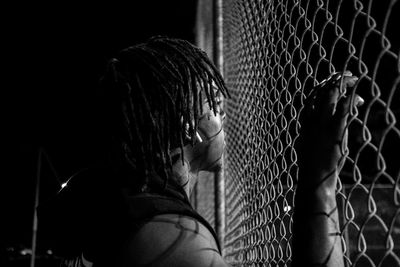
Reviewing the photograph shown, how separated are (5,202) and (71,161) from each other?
10.8 feet

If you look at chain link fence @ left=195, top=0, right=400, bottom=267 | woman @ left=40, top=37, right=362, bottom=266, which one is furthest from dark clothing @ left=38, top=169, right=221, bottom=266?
chain link fence @ left=195, top=0, right=400, bottom=267

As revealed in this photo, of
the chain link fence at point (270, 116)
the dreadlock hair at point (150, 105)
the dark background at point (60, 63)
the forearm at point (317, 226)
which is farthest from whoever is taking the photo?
the dark background at point (60, 63)

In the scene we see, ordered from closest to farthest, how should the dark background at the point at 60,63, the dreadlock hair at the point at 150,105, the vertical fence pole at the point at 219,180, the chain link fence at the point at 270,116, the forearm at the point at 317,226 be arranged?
1. the forearm at the point at 317,226
2. the chain link fence at the point at 270,116
3. the dreadlock hair at the point at 150,105
4. the vertical fence pole at the point at 219,180
5. the dark background at the point at 60,63

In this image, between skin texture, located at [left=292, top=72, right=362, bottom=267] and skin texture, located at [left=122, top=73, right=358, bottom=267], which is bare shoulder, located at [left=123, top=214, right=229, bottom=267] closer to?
skin texture, located at [left=122, top=73, right=358, bottom=267]

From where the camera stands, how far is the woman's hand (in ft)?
3.46

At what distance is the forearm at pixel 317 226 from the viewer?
3.39 ft

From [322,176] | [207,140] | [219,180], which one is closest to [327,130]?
[322,176]

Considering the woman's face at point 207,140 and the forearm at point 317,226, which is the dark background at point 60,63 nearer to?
the woman's face at point 207,140

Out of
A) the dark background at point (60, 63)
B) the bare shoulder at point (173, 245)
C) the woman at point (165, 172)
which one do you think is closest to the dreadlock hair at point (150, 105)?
the woman at point (165, 172)

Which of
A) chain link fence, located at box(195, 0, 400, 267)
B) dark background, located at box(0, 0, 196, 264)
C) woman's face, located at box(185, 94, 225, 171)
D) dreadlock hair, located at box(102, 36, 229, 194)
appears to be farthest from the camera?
dark background, located at box(0, 0, 196, 264)

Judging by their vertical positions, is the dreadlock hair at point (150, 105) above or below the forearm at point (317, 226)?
above

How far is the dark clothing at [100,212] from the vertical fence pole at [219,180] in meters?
1.42

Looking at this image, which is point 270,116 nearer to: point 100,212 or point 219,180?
point 100,212

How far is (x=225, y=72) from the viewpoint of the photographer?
11.8 feet
